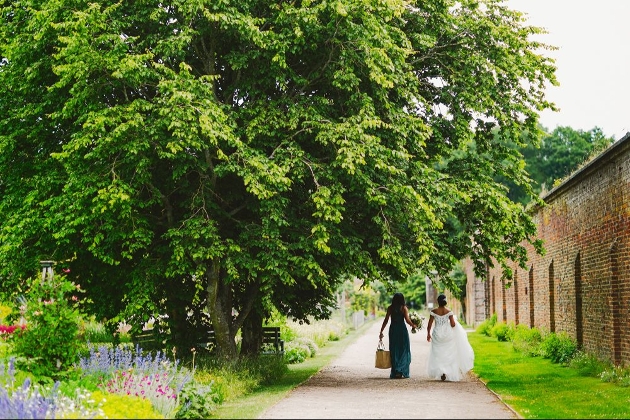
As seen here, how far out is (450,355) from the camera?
17562mm

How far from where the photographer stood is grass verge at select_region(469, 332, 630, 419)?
12555 mm

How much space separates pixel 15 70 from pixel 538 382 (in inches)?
492

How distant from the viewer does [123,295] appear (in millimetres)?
17234

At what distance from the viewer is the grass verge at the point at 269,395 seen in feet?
39.8

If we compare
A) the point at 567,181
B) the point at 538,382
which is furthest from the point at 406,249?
the point at 567,181

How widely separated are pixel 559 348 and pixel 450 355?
5707 millimetres

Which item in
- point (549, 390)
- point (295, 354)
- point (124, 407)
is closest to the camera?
point (124, 407)

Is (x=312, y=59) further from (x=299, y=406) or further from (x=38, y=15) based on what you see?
(x=299, y=406)

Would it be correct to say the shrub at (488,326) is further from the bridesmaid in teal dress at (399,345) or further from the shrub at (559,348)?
the bridesmaid in teal dress at (399,345)

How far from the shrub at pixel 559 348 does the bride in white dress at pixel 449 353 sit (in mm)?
4770

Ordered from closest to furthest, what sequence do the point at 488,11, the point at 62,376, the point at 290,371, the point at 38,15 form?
the point at 62,376
the point at 38,15
the point at 488,11
the point at 290,371

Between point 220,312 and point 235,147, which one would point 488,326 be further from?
point 235,147

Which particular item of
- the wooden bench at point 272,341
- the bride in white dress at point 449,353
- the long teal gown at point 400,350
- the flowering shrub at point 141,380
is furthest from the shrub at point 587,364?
the flowering shrub at point 141,380

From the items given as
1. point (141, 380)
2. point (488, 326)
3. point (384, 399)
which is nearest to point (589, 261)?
point (384, 399)
